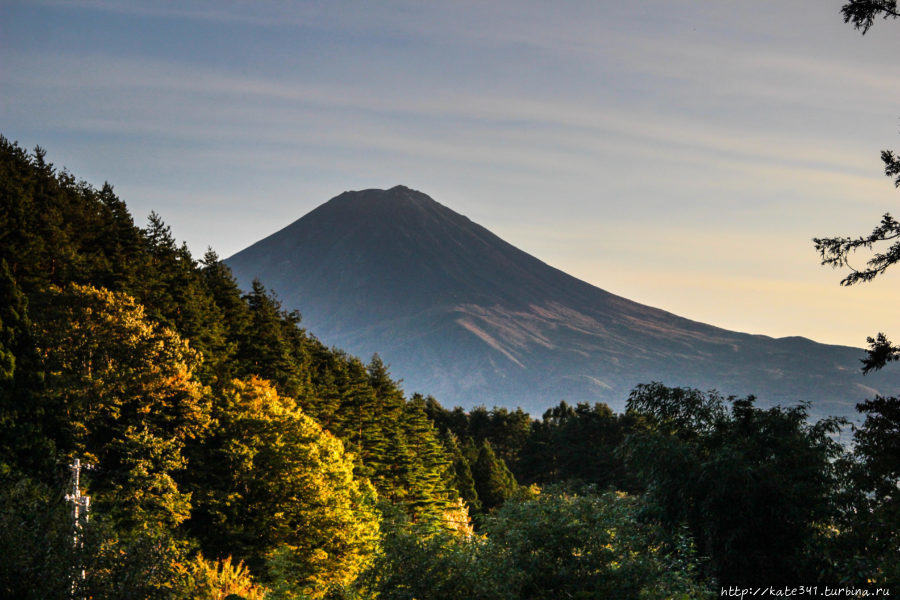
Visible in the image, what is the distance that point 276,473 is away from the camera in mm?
46062

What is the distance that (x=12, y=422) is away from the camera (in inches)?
1282

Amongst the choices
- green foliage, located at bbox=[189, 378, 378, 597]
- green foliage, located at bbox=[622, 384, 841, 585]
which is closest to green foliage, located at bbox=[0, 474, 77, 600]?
green foliage, located at bbox=[622, 384, 841, 585]

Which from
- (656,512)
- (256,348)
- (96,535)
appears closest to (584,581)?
(656,512)

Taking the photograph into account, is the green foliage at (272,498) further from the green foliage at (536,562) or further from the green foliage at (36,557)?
the green foliage at (36,557)

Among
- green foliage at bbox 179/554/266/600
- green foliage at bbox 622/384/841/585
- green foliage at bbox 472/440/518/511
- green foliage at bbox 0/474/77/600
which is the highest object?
green foliage at bbox 622/384/841/585

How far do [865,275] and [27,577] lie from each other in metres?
17.2

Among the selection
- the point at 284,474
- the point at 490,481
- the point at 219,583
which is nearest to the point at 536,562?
the point at 219,583

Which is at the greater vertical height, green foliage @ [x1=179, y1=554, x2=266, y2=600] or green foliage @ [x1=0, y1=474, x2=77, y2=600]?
green foliage @ [x1=0, y1=474, x2=77, y2=600]

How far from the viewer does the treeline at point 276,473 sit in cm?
1852

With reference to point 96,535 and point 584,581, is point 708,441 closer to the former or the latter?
point 584,581

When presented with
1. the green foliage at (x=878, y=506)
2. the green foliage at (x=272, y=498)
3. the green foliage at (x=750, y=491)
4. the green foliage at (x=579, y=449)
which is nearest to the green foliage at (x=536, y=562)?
the green foliage at (x=750, y=491)

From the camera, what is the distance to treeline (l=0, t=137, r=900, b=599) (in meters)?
18.5

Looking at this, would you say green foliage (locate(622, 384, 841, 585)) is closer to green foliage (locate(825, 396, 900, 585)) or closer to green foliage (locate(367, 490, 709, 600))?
green foliage (locate(367, 490, 709, 600))

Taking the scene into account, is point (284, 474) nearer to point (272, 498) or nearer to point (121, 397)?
point (272, 498)
